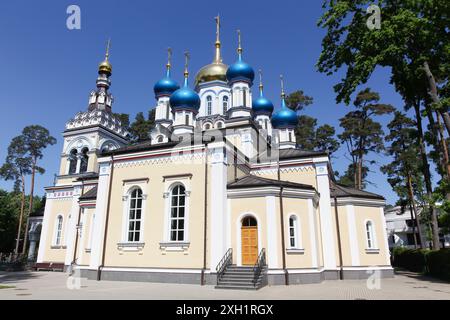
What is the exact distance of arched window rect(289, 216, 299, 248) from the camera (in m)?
13.6

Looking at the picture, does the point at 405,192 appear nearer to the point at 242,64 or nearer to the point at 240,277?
the point at 242,64

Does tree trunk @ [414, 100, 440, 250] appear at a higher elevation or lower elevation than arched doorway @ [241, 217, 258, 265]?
higher

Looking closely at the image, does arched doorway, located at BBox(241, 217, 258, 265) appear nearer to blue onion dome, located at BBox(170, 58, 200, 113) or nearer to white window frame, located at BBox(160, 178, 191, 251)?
white window frame, located at BBox(160, 178, 191, 251)

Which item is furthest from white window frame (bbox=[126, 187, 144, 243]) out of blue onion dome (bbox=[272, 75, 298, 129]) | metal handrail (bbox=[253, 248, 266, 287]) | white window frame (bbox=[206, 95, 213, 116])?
blue onion dome (bbox=[272, 75, 298, 129])

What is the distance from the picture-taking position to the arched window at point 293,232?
1355cm

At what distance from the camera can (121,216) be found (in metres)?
14.9

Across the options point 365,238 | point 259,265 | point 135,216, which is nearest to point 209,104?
point 135,216

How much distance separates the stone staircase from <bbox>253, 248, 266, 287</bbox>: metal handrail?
0.38 ft

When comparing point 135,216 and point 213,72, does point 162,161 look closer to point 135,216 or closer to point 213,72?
point 135,216

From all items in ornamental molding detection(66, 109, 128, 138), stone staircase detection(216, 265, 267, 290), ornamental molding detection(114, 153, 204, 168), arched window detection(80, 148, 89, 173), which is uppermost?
ornamental molding detection(66, 109, 128, 138)

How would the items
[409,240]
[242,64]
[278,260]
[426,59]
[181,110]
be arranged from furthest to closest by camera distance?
1. [409,240]
2. [242,64]
3. [181,110]
4. [426,59]
5. [278,260]

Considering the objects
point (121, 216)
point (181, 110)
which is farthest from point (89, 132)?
point (121, 216)

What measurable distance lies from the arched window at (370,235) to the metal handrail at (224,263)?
7.67m

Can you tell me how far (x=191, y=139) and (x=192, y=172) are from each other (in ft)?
5.53
